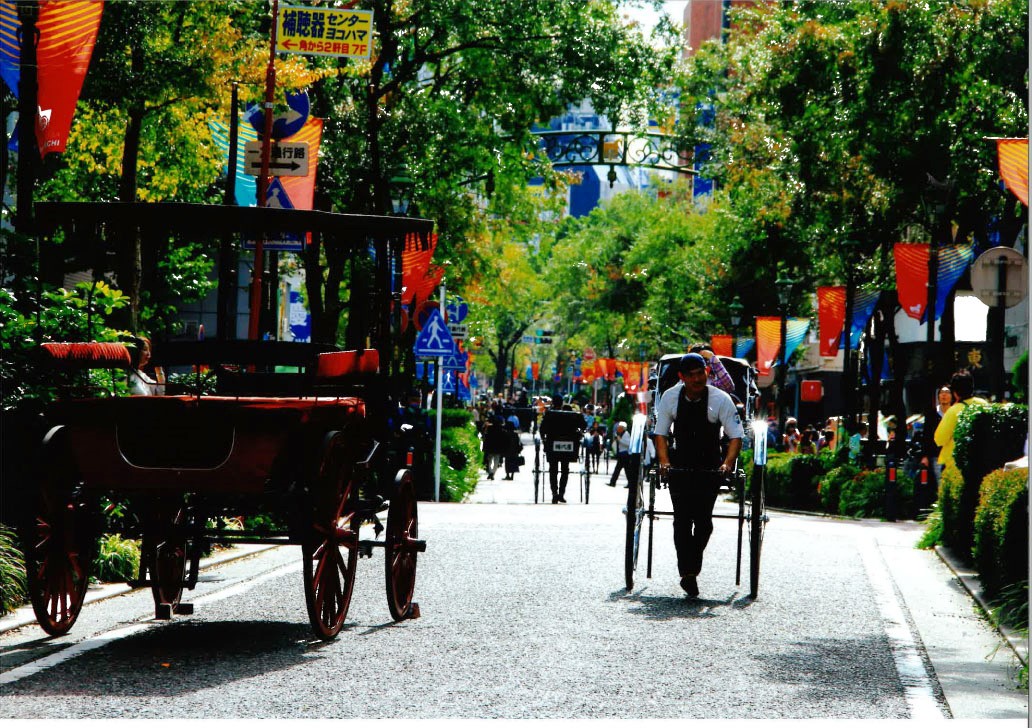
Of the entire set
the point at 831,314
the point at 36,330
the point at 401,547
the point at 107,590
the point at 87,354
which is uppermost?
the point at 831,314

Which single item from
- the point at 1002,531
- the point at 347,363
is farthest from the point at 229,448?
the point at 1002,531

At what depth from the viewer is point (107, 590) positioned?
1097 cm

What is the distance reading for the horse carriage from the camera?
8.08 meters

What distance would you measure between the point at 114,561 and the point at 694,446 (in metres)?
4.54

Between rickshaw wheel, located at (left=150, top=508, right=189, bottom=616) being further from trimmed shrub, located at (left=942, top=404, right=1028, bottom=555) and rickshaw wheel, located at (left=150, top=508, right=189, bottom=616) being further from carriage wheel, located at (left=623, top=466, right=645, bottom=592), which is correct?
trimmed shrub, located at (left=942, top=404, right=1028, bottom=555)

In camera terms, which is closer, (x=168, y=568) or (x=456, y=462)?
(x=168, y=568)

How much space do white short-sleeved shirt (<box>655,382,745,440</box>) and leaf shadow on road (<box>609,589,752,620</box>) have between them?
1.23 metres

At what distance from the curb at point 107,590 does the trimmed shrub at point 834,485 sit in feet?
44.6

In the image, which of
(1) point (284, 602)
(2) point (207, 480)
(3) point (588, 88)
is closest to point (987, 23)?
(3) point (588, 88)

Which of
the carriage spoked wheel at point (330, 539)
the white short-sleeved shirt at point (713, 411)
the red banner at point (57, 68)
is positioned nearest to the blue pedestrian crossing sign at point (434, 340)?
the red banner at point (57, 68)

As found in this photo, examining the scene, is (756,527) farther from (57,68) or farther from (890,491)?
(890,491)

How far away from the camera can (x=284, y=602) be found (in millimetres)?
10656

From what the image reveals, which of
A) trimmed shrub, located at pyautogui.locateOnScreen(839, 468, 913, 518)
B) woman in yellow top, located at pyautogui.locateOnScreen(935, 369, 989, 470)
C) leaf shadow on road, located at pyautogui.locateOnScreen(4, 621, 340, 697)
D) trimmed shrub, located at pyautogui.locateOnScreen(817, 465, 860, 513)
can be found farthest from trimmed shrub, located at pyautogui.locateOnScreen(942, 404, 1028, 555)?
trimmed shrub, located at pyautogui.locateOnScreen(817, 465, 860, 513)

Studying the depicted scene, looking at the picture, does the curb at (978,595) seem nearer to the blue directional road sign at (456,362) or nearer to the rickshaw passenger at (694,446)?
the rickshaw passenger at (694,446)
